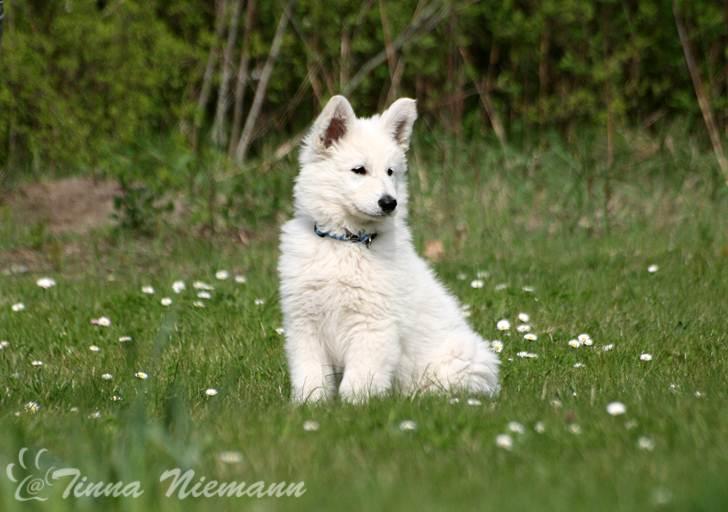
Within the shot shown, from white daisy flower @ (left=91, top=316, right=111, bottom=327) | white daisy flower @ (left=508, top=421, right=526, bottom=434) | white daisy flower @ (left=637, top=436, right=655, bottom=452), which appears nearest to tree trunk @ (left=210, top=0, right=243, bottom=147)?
white daisy flower @ (left=91, top=316, right=111, bottom=327)

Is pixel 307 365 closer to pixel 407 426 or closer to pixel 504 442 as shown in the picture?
pixel 407 426

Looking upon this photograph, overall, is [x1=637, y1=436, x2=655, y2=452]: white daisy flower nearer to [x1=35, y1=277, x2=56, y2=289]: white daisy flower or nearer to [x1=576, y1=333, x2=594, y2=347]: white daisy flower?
[x1=576, y1=333, x2=594, y2=347]: white daisy flower

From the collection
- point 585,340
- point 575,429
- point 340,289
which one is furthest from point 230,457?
point 585,340

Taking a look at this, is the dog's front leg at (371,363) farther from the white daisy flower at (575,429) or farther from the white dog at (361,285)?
the white daisy flower at (575,429)

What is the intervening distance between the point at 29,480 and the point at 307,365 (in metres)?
1.91

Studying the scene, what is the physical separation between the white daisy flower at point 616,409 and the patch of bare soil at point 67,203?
6.74 m

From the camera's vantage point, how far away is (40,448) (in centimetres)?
359

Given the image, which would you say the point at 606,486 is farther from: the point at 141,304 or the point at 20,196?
the point at 20,196

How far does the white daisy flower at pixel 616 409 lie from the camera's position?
3.92 m

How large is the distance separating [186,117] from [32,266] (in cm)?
373

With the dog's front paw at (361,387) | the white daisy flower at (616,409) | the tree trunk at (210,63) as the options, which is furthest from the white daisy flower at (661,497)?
the tree trunk at (210,63)

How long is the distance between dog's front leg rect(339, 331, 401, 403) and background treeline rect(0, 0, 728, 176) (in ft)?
17.2

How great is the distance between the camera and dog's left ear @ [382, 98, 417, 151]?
17.3 ft

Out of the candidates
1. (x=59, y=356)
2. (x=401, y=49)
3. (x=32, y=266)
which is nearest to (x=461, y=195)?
(x=401, y=49)
